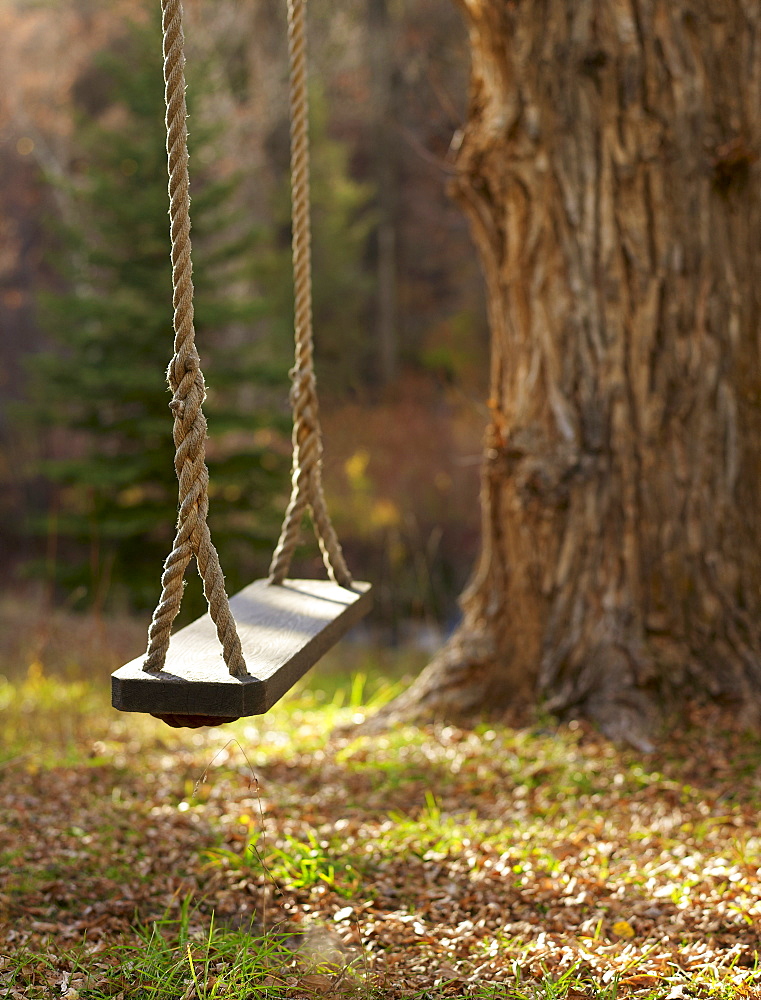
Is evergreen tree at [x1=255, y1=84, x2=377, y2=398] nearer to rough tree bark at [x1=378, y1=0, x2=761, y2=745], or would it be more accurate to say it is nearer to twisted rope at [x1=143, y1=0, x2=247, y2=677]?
rough tree bark at [x1=378, y1=0, x2=761, y2=745]

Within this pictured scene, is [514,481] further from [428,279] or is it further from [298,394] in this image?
[428,279]

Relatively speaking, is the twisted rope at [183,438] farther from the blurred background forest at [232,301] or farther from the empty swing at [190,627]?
the blurred background forest at [232,301]

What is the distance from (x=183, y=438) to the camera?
191 centimetres

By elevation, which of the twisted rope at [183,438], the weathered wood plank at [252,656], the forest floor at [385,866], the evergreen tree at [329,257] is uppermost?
the evergreen tree at [329,257]

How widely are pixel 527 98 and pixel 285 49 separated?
41.6 ft

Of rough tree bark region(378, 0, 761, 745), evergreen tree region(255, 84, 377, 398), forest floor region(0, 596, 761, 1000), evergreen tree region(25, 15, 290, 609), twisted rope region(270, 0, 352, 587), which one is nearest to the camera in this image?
forest floor region(0, 596, 761, 1000)

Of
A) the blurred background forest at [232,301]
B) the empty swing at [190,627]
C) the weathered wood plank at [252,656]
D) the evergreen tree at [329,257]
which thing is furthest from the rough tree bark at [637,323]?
the evergreen tree at [329,257]

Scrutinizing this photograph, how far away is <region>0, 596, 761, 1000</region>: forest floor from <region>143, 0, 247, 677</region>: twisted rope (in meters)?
0.43

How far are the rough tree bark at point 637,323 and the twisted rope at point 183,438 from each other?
7.03ft

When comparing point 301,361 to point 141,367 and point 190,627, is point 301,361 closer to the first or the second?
point 190,627

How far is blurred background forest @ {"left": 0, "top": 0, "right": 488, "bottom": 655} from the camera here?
29.0 feet

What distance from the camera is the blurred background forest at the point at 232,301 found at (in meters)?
8.83

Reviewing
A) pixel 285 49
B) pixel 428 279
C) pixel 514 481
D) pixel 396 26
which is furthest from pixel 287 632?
pixel 428 279

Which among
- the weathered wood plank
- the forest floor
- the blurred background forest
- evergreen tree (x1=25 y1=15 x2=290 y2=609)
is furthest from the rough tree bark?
evergreen tree (x1=25 y1=15 x2=290 y2=609)
